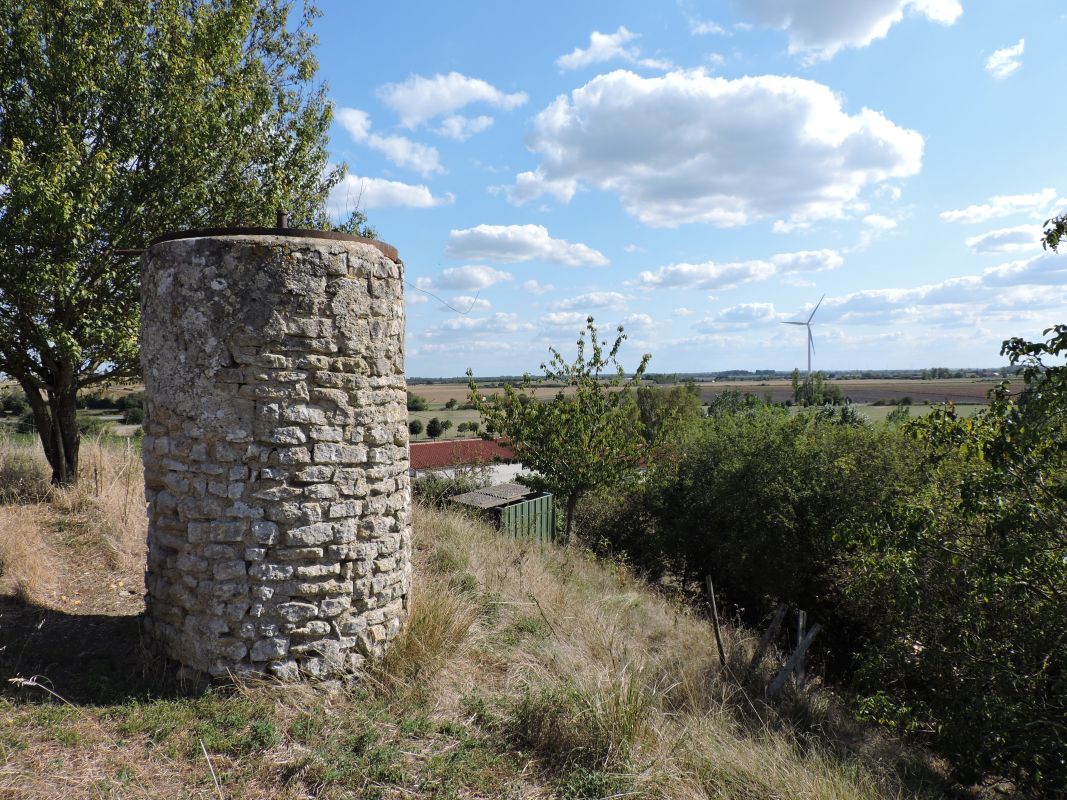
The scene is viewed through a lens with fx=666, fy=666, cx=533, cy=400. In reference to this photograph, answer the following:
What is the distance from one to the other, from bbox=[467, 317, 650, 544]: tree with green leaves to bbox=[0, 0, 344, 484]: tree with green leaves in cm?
616

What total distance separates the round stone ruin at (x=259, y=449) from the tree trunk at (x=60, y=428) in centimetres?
543

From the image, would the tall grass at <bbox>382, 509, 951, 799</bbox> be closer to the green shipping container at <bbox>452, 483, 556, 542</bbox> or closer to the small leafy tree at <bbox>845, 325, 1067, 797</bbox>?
the small leafy tree at <bbox>845, 325, 1067, 797</bbox>

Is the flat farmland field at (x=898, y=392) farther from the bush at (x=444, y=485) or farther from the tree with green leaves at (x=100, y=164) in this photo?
the tree with green leaves at (x=100, y=164)

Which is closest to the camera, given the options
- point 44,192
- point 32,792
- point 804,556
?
point 32,792

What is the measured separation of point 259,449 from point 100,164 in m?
5.35

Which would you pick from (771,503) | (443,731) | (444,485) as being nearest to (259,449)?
(443,731)

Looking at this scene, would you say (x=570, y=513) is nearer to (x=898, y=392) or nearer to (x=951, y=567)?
(x=951, y=567)

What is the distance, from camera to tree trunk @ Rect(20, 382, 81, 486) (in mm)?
9117

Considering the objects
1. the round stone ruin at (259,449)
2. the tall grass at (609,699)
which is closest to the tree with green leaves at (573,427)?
the tall grass at (609,699)

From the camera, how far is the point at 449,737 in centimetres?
450

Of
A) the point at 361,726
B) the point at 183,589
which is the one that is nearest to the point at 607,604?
the point at 361,726

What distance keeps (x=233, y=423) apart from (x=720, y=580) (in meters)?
11.3

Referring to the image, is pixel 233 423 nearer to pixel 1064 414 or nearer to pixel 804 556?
pixel 1064 414

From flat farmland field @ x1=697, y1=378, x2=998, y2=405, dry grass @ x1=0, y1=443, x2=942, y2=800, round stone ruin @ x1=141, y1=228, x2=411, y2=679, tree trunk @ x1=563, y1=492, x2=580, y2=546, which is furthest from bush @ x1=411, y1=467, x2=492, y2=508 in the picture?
flat farmland field @ x1=697, y1=378, x2=998, y2=405
